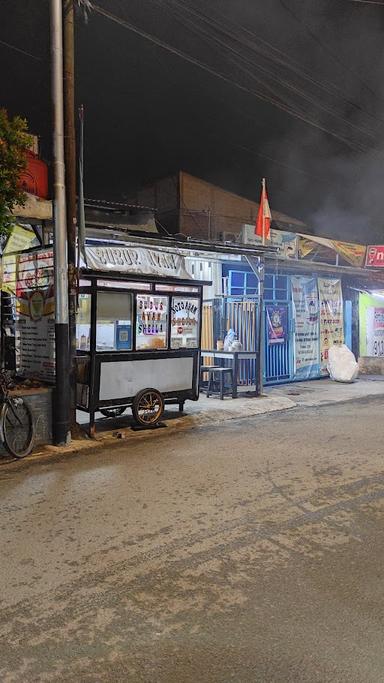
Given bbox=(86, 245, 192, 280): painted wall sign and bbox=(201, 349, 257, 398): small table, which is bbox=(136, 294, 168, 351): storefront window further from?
bbox=(201, 349, 257, 398): small table

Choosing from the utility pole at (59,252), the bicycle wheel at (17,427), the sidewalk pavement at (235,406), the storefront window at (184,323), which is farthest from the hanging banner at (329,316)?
the bicycle wheel at (17,427)

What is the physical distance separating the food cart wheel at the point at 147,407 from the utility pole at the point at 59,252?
4.59ft

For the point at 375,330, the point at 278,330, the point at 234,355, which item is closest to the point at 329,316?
the point at 278,330

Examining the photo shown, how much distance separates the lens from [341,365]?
616 inches

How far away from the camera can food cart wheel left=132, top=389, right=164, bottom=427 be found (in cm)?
877

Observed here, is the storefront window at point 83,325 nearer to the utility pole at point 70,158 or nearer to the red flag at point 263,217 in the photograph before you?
the utility pole at point 70,158

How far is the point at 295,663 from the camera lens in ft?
9.00

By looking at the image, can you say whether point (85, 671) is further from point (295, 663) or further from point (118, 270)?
point (118, 270)

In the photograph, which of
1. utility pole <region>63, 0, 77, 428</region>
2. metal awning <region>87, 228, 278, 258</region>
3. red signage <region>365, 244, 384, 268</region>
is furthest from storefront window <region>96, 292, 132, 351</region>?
red signage <region>365, 244, 384, 268</region>

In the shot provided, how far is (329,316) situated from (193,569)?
13.9 m

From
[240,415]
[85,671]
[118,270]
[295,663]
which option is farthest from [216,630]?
[240,415]

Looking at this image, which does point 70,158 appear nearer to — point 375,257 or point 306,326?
point 306,326

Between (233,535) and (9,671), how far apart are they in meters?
2.17

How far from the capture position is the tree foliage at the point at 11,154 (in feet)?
20.6
